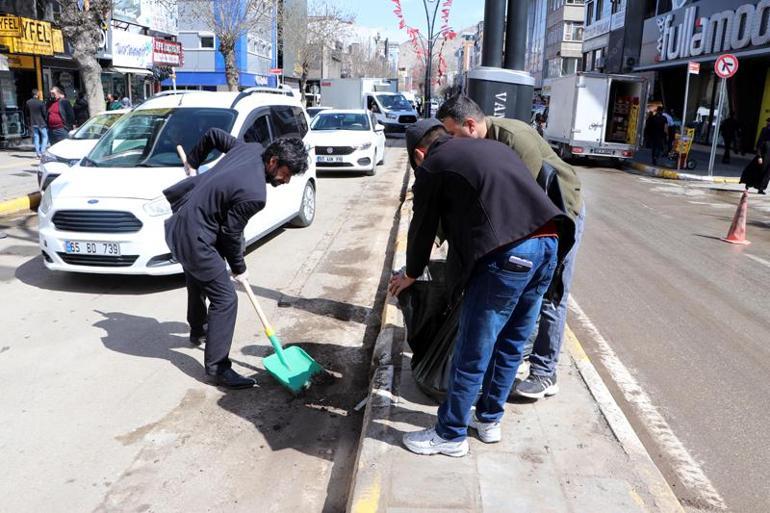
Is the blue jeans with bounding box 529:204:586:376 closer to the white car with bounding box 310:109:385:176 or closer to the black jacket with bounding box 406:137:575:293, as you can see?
the black jacket with bounding box 406:137:575:293

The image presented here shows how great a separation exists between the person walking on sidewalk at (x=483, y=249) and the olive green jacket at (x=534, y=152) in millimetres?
483

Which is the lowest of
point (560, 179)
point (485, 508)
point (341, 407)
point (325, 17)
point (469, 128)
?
point (341, 407)

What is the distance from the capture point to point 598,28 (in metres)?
40.1

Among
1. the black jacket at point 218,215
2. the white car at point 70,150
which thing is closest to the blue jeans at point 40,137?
the white car at point 70,150

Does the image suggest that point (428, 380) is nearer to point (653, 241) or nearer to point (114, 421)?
point (114, 421)

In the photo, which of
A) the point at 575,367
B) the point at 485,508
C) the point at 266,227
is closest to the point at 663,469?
the point at 575,367

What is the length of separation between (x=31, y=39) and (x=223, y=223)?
16863mm

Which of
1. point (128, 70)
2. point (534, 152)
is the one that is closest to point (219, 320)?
point (534, 152)

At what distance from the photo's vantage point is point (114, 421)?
397cm

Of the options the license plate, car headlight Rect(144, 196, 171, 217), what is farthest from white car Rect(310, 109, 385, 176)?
the license plate

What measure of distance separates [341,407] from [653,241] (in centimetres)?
718

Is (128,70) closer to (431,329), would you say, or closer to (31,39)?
(31,39)

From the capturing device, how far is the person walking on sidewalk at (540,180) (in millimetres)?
3377

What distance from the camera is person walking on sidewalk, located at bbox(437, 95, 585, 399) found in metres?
3.38
